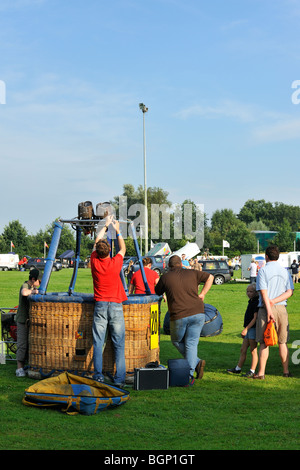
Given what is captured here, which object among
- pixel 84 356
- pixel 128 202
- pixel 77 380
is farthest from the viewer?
pixel 128 202

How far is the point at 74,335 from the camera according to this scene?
8.41 m

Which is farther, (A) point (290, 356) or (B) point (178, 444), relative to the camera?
(A) point (290, 356)

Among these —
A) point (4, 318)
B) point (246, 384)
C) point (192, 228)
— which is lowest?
point (246, 384)

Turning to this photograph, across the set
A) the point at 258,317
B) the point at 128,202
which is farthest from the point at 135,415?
the point at 128,202

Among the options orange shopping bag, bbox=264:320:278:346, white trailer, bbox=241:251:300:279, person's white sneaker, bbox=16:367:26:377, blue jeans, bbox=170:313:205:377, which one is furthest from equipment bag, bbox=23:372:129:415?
white trailer, bbox=241:251:300:279

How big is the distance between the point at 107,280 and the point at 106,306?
34 centimetres

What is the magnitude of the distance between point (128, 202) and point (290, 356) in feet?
293

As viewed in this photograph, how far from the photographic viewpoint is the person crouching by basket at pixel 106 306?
8.02m

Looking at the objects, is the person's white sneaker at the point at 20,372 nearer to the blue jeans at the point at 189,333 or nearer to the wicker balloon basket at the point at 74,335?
the wicker balloon basket at the point at 74,335

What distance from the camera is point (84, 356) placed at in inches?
330

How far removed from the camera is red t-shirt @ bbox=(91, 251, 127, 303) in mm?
8023

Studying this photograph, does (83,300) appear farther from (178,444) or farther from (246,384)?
(178,444)

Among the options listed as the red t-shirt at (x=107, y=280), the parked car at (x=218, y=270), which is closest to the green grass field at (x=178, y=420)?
the red t-shirt at (x=107, y=280)

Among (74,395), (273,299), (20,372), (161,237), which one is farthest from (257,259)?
(161,237)
